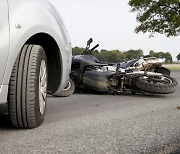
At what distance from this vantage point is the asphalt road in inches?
97.4

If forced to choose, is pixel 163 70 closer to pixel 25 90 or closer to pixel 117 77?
pixel 117 77

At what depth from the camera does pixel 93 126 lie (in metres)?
3.28

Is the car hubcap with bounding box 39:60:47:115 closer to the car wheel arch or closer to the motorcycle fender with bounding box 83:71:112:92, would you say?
Answer: the car wheel arch

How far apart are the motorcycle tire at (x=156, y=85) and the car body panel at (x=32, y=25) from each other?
116 inches

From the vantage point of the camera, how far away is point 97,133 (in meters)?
2.95

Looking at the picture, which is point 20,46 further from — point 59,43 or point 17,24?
point 59,43

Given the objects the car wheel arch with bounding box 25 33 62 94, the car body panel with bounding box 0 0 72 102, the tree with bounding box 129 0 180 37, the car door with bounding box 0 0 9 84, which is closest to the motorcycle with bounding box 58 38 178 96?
the car wheel arch with bounding box 25 33 62 94

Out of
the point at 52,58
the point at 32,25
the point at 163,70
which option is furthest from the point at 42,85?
the point at 163,70

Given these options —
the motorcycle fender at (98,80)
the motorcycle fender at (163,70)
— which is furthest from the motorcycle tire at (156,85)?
the motorcycle fender at (163,70)

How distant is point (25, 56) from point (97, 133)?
0.91 m

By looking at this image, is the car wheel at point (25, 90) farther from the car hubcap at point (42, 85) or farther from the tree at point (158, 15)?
the tree at point (158, 15)

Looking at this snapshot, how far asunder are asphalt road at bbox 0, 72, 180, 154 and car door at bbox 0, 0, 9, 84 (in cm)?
58

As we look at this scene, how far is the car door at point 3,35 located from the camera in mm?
2809

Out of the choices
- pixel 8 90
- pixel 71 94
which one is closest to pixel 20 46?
pixel 8 90
